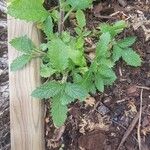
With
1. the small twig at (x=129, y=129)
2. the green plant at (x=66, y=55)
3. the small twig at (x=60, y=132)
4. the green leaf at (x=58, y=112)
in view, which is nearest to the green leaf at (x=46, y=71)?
the green plant at (x=66, y=55)

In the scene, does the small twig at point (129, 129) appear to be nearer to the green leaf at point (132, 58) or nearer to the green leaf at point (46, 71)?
the green leaf at point (132, 58)

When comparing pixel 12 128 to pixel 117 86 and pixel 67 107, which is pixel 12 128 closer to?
pixel 67 107

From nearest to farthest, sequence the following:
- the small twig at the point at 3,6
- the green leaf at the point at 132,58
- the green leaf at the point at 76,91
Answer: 1. the green leaf at the point at 76,91
2. the green leaf at the point at 132,58
3. the small twig at the point at 3,6

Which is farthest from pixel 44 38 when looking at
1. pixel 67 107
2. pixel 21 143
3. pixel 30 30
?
pixel 21 143

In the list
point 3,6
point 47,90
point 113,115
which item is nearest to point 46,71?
point 47,90

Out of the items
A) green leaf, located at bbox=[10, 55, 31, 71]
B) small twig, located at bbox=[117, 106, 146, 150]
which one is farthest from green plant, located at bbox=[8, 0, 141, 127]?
small twig, located at bbox=[117, 106, 146, 150]

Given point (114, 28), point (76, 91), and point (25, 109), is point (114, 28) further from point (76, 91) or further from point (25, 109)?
point (25, 109)
